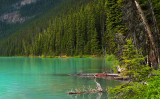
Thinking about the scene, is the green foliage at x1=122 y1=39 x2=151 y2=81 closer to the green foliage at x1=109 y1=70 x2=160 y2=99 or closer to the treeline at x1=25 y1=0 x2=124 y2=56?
the green foliage at x1=109 y1=70 x2=160 y2=99

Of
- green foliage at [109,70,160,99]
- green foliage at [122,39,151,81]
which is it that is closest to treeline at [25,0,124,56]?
green foliage at [122,39,151,81]

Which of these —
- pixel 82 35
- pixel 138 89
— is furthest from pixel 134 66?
pixel 82 35

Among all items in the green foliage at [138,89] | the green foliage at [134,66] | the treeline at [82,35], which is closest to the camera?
the green foliage at [138,89]

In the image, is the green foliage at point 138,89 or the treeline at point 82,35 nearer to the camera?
the green foliage at point 138,89

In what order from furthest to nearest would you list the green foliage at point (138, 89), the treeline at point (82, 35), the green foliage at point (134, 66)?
the treeline at point (82, 35) → the green foliage at point (134, 66) → the green foliage at point (138, 89)

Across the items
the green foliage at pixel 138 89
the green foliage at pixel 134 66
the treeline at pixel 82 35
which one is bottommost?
the green foliage at pixel 138 89

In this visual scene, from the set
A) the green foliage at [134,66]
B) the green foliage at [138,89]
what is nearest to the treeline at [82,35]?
the green foliage at [134,66]

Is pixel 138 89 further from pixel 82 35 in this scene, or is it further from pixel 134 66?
pixel 82 35

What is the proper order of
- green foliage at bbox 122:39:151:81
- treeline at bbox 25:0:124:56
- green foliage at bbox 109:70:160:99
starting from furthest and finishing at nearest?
treeline at bbox 25:0:124:56
green foliage at bbox 122:39:151:81
green foliage at bbox 109:70:160:99

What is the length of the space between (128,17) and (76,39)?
113993 millimetres

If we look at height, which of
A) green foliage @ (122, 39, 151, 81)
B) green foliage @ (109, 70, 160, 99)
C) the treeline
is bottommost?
green foliage @ (109, 70, 160, 99)

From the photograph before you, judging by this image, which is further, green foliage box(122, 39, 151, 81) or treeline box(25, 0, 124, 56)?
treeline box(25, 0, 124, 56)

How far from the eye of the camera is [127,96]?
11.6 meters

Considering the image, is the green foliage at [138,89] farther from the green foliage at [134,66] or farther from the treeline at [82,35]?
the treeline at [82,35]
